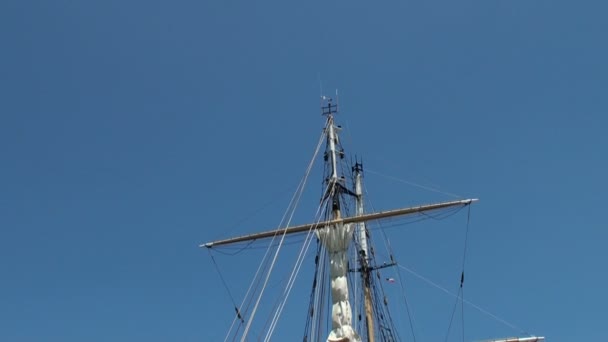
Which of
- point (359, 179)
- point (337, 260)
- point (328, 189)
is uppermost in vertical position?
point (359, 179)

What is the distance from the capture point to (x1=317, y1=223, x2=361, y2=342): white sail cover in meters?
29.1

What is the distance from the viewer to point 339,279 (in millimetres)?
30719

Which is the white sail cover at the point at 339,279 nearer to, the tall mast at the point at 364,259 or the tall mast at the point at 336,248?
the tall mast at the point at 336,248

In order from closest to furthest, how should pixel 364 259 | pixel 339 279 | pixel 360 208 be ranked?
pixel 339 279 → pixel 364 259 → pixel 360 208

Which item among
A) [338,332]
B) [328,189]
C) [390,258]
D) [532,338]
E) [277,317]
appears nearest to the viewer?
[277,317]

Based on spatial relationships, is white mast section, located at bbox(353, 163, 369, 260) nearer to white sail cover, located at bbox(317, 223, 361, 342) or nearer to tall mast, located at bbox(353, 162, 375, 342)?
tall mast, located at bbox(353, 162, 375, 342)

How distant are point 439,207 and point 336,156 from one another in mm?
7215

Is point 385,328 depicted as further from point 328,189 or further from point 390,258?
point 328,189

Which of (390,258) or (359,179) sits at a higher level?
(359,179)

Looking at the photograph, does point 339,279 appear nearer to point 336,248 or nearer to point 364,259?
point 336,248

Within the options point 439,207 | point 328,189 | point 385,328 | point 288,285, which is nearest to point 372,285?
point 385,328

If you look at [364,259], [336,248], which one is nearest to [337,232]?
[336,248]

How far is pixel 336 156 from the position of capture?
36500mm

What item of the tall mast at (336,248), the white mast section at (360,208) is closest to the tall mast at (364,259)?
the white mast section at (360,208)
